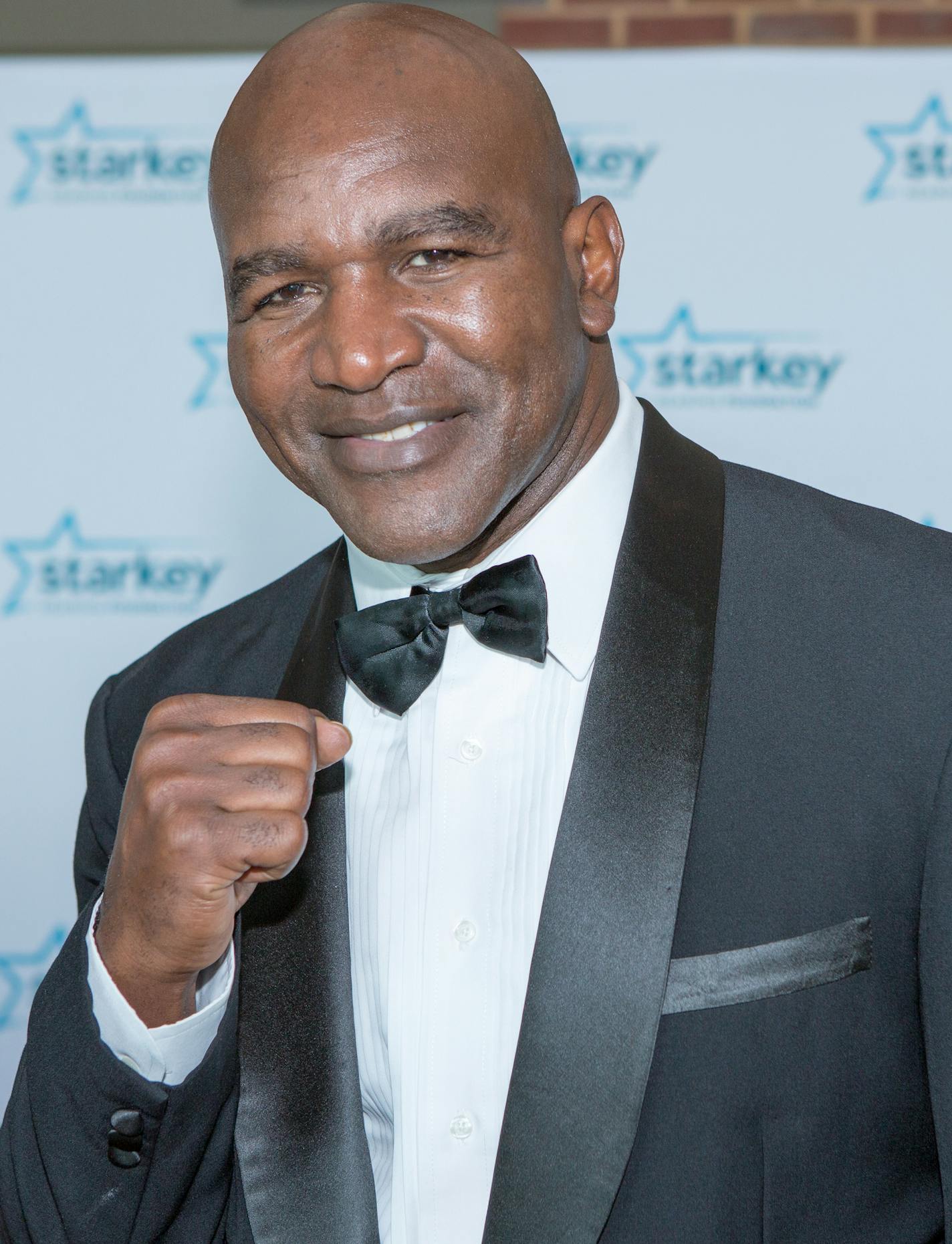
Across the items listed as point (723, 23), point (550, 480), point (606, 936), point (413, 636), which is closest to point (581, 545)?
point (550, 480)

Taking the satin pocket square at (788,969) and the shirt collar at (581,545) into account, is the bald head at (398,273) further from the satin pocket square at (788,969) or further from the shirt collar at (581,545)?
the satin pocket square at (788,969)

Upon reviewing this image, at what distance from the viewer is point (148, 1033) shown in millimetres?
1244

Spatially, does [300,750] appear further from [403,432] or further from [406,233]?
[406,233]

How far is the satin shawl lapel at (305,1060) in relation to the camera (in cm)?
130

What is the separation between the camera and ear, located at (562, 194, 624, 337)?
1.40m

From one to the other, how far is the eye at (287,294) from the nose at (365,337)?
5cm

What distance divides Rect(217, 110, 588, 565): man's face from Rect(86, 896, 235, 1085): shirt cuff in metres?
0.45

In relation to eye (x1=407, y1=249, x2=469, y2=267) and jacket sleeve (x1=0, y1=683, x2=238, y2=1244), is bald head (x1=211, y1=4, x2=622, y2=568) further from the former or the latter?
jacket sleeve (x1=0, y1=683, x2=238, y2=1244)

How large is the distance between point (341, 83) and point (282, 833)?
668 mm

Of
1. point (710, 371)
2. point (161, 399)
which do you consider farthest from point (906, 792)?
point (161, 399)

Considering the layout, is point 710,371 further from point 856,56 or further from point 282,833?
point 282,833

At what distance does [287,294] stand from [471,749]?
1.50 feet

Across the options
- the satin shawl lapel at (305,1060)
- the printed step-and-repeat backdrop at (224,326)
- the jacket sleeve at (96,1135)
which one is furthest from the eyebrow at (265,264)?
the printed step-and-repeat backdrop at (224,326)

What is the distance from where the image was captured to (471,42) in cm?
134
